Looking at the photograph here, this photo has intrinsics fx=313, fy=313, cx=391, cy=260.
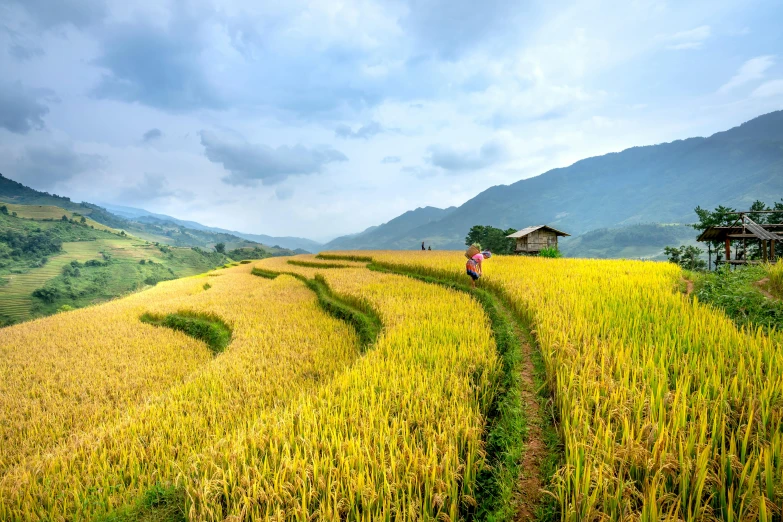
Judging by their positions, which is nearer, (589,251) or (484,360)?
(484,360)

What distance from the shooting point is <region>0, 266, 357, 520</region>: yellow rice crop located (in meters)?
3.76

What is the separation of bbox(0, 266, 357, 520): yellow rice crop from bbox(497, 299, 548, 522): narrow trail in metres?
3.15

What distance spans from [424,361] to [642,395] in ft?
10.1

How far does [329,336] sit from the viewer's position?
8992 mm

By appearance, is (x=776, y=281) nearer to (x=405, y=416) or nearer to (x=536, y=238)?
(x=405, y=416)

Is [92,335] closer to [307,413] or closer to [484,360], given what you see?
[307,413]

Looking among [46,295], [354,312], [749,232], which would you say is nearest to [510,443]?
[354,312]

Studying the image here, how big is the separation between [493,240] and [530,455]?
53238 mm

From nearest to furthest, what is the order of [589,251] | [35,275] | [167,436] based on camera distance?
[167,436] < [35,275] < [589,251]

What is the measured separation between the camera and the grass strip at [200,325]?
995 cm

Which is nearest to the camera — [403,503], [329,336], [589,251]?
[403,503]

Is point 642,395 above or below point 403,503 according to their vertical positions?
above

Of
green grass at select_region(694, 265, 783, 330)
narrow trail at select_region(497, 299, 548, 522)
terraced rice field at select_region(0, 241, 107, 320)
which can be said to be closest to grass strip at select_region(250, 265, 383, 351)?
narrow trail at select_region(497, 299, 548, 522)

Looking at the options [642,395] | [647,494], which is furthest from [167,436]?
[642,395]
